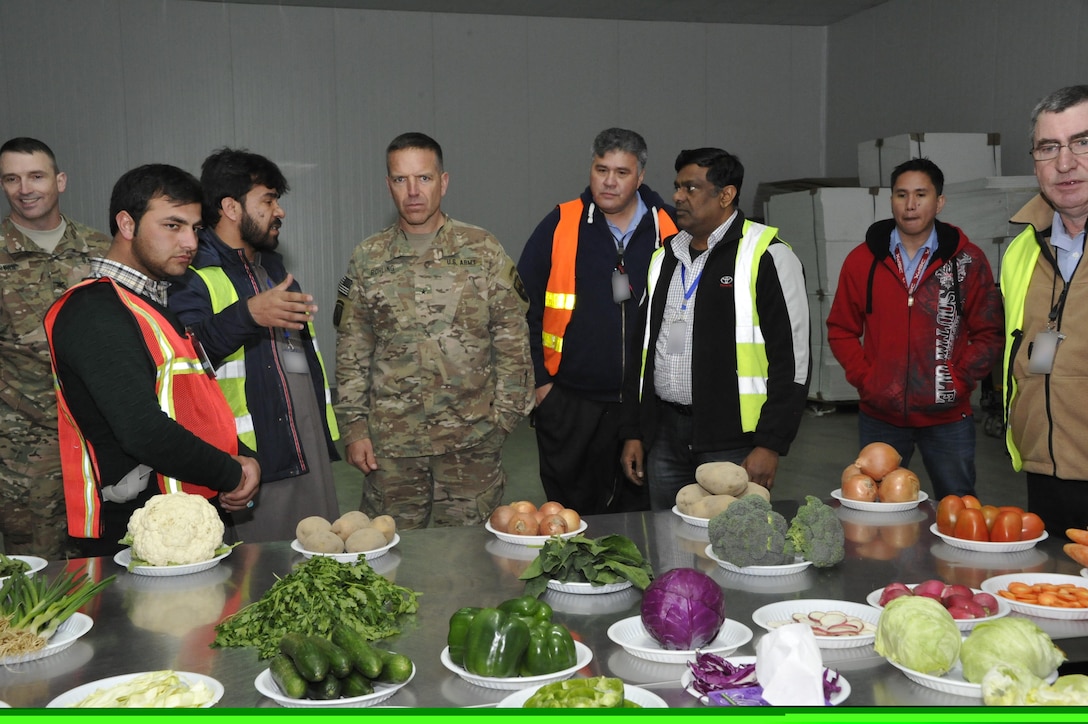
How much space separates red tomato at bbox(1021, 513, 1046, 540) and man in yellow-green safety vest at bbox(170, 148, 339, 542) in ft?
6.95

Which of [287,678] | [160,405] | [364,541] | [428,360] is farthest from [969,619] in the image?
[428,360]

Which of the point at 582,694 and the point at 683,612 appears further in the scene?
the point at 683,612

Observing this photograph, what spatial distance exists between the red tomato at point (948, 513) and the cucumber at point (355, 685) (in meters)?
1.48

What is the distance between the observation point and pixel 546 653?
160cm

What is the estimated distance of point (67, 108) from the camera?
981 cm

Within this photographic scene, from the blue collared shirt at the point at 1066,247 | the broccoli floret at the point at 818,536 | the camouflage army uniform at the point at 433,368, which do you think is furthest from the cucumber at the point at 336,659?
the blue collared shirt at the point at 1066,247

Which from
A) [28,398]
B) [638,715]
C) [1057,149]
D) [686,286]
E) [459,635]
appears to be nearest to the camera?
[638,715]

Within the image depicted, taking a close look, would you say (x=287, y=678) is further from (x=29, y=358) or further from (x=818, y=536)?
(x=29, y=358)

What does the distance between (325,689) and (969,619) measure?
44.2 inches

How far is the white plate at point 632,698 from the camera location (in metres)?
1.45

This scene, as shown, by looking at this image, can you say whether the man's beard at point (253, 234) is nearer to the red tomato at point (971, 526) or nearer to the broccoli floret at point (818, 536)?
the broccoli floret at point (818, 536)

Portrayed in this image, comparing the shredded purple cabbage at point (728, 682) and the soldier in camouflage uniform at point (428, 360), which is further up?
the soldier in camouflage uniform at point (428, 360)

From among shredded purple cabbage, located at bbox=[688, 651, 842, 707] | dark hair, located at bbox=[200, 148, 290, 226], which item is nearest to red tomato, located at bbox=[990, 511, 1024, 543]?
shredded purple cabbage, located at bbox=[688, 651, 842, 707]

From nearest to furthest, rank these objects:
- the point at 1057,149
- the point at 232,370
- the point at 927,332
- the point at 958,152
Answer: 1. the point at 1057,149
2. the point at 232,370
3. the point at 927,332
4. the point at 958,152
